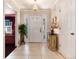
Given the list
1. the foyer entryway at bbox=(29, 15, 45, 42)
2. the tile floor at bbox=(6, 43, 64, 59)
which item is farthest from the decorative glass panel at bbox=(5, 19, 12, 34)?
the tile floor at bbox=(6, 43, 64, 59)

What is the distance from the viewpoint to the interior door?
476 inches

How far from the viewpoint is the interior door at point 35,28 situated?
1209 cm

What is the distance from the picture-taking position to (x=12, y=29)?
482 inches

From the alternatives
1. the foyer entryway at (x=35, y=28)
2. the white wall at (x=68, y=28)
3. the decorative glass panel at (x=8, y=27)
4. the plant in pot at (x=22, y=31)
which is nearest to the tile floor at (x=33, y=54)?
the white wall at (x=68, y=28)

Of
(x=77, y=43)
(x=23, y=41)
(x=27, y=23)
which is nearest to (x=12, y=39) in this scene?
(x=23, y=41)

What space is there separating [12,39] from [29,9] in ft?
8.79

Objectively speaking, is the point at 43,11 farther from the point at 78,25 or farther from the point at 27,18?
the point at 78,25

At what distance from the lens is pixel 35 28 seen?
12305 millimetres

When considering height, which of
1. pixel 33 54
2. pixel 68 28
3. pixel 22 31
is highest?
pixel 68 28

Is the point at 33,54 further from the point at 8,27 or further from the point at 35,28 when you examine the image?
the point at 8,27

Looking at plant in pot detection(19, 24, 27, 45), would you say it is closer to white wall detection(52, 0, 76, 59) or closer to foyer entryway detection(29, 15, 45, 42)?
foyer entryway detection(29, 15, 45, 42)

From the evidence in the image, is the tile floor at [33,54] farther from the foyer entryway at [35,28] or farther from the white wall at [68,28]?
the foyer entryway at [35,28]

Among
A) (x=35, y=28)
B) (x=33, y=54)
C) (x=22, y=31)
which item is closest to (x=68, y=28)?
(x=33, y=54)

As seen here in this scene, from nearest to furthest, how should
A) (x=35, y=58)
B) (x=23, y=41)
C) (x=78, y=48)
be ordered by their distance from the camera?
(x=78, y=48) < (x=35, y=58) < (x=23, y=41)
